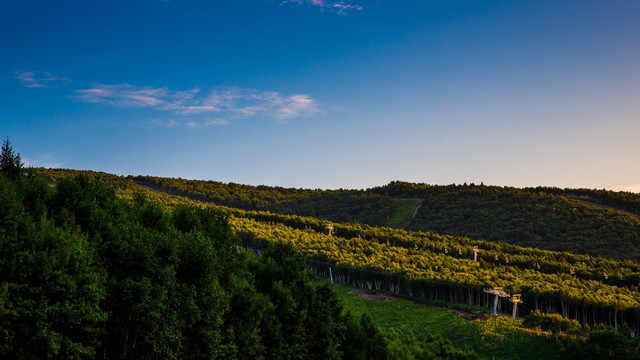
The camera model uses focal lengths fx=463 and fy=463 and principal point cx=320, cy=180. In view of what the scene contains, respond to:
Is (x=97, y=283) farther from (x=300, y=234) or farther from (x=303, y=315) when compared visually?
(x=300, y=234)

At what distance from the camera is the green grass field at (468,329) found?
204 feet

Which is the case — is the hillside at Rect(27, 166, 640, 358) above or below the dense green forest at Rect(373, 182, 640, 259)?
below

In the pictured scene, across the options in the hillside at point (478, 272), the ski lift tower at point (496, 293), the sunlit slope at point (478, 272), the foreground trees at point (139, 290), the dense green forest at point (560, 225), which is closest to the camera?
the foreground trees at point (139, 290)

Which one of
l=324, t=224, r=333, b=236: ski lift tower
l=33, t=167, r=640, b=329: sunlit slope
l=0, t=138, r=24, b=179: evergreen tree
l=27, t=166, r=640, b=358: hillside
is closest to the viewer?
l=0, t=138, r=24, b=179: evergreen tree

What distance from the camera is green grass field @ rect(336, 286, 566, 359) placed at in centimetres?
6222

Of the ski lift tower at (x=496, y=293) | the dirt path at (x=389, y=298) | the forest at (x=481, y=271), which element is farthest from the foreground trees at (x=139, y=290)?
the ski lift tower at (x=496, y=293)

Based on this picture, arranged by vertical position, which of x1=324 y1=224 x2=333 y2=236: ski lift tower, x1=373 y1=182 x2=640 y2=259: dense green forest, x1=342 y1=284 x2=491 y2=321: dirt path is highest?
x1=373 y1=182 x2=640 y2=259: dense green forest

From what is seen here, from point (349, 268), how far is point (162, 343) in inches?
3238

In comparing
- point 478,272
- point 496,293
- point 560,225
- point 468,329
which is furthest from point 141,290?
point 560,225

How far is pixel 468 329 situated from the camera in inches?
2847

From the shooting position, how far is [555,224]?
167 metres

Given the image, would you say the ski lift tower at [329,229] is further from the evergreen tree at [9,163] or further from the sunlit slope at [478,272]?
the evergreen tree at [9,163]

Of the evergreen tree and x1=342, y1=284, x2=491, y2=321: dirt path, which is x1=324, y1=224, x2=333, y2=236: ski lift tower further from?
the evergreen tree

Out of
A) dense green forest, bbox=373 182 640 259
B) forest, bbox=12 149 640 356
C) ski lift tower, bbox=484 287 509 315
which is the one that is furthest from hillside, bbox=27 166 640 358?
dense green forest, bbox=373 182 640 259
